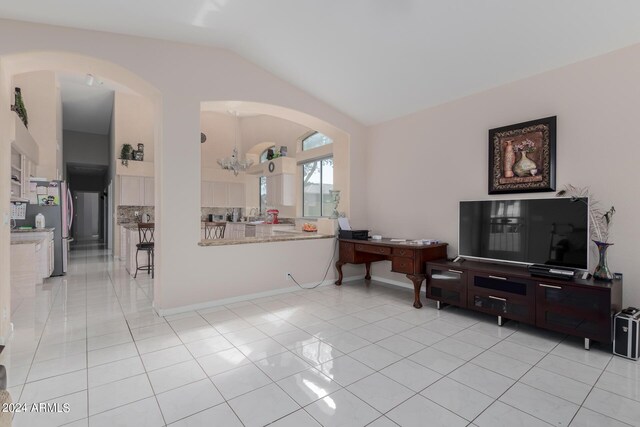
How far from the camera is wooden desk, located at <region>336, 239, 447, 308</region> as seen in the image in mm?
3676

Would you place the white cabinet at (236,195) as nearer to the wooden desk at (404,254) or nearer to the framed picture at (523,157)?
the wooden desk at (404,254)

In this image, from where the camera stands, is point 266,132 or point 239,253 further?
point 266,132

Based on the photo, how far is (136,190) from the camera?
7.52 meters

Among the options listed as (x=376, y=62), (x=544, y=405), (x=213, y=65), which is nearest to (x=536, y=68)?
(x=376, y=62)

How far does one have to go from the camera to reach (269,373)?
2203mm

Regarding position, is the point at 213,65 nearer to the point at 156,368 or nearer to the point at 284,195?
the point at 156,368

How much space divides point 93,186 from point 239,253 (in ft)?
42.0

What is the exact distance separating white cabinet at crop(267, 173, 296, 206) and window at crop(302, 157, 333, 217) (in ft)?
0.93

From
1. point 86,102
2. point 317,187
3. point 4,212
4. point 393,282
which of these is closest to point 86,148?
point 86,102

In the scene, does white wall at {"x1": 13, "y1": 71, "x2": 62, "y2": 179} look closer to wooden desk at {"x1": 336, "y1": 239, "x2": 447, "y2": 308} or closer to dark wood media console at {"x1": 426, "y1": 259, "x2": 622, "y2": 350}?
wooden desk at {"x1": 336, "y1": 239, "x2": 447, "y2": 308}

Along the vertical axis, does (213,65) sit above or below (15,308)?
above

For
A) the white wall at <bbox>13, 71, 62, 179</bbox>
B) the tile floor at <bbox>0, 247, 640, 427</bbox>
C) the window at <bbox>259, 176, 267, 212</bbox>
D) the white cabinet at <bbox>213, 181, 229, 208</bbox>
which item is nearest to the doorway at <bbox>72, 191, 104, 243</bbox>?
the white cabinet at <bbox>213, 181, 229, 208</bbox>

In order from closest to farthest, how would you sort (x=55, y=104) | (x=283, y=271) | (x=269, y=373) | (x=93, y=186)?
1. (x=269, y=373)
2. (x=283, y=271)
3. (x=55, y=104)
4. (x=93, y=186)

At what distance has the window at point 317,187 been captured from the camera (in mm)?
6817
